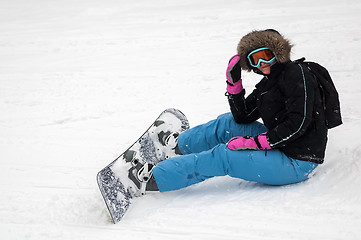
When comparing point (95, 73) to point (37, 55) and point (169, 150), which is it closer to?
point (37, 55)

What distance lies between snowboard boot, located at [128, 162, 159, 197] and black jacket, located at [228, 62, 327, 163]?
0.96 m

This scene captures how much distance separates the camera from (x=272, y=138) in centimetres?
276

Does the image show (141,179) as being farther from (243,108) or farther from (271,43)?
(271,43)

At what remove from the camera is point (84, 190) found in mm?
3350

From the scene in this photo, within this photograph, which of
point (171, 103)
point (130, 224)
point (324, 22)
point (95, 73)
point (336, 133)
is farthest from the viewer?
point (324, 22)

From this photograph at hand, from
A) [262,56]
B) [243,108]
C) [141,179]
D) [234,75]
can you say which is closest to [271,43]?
[262,56]

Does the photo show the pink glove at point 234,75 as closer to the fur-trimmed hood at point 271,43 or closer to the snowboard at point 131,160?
the fur-trimmed hood at point 271,43

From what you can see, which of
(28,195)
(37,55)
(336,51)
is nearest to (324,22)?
(336,51)

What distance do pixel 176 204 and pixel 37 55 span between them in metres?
5.59

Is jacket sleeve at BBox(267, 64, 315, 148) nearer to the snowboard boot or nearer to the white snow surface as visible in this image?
the white snow surface

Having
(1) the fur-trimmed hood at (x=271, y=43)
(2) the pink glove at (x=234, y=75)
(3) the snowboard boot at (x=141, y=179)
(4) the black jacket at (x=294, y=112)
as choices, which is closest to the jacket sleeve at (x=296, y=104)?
(4) the black jacket at (x=294, y=112)

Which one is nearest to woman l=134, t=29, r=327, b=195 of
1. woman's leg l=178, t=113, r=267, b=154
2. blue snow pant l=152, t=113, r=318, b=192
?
blue snow pant l=152, t=113, r=318, b=192

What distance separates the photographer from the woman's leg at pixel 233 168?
2.82 m

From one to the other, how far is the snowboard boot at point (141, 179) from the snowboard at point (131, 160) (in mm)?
16
